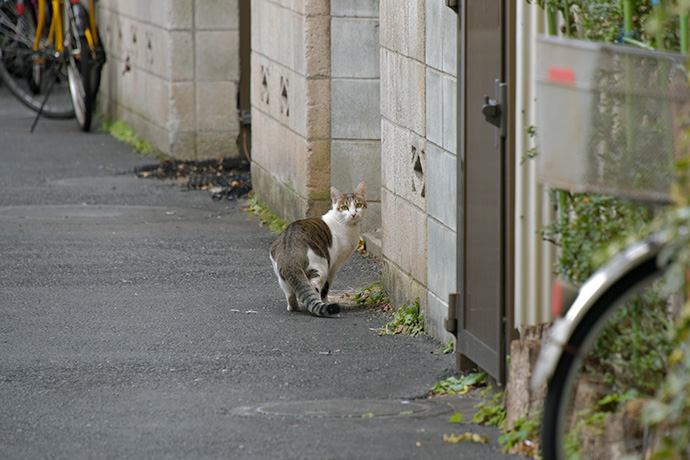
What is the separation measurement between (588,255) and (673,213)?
130 centimetres

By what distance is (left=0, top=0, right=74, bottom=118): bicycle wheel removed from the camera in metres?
16.7

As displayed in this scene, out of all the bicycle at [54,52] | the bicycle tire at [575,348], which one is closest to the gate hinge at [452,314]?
the bicycle tire at [575,348]

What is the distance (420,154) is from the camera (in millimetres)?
6629

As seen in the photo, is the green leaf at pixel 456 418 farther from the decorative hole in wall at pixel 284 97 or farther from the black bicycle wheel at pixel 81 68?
the black bicycle wheel at pixel 81 68

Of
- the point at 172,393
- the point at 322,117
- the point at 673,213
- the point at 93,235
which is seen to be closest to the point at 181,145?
the point at 93,235

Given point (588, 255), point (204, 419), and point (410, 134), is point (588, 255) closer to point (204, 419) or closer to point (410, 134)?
point (204, 419)

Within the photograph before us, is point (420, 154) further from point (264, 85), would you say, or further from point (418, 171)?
point (264, 85)

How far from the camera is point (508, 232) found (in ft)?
16.9

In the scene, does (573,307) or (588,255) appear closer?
(573,307)

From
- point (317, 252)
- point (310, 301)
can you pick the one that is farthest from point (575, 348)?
point (317, 252)

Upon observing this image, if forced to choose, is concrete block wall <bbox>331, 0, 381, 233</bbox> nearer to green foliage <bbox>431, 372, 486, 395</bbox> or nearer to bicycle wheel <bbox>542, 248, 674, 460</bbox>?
green foliage <bbox>431, 372, 486, 395</bbox>

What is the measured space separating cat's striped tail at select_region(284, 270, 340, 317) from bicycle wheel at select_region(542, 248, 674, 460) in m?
3.16

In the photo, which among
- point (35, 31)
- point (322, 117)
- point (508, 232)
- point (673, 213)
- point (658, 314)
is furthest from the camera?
point (35, 31)

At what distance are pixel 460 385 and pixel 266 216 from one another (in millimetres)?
5463
